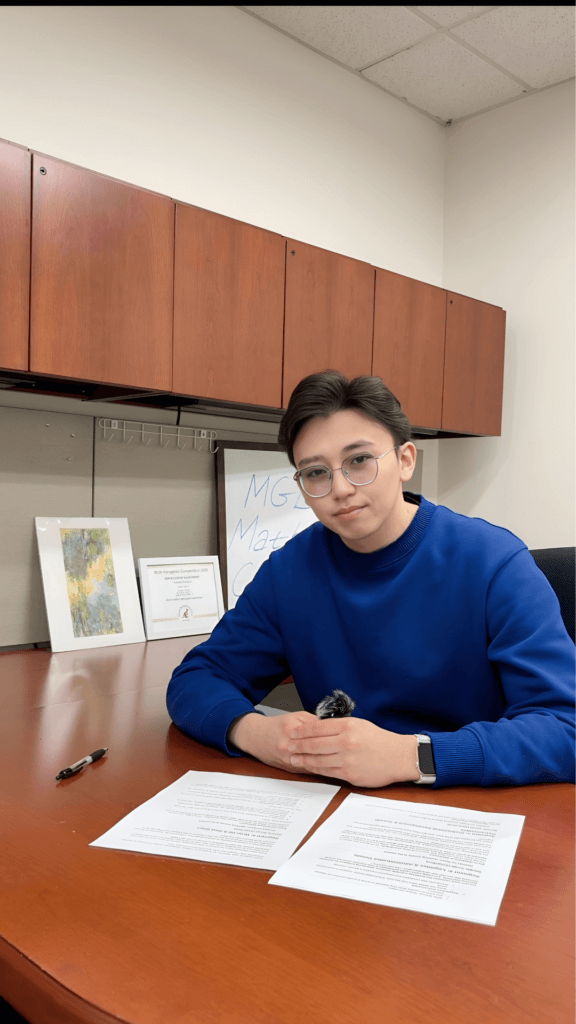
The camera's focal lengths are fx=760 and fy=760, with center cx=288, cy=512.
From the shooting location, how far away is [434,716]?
1200 mm

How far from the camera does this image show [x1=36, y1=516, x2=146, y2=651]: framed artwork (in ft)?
6.25

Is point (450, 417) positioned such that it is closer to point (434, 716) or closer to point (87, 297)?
point (87, 297)

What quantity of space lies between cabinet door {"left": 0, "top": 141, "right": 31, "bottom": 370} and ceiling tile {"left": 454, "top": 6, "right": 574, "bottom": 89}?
5.54 ft

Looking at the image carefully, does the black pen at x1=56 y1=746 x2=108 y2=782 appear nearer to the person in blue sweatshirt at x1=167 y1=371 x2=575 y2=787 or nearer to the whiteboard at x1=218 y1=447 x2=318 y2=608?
the person in blue sweatshirt at x1=167 y1=371 x2=575 y2=787

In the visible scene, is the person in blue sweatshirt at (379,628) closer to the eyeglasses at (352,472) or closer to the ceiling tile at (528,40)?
the eyeglasses at (352,472)

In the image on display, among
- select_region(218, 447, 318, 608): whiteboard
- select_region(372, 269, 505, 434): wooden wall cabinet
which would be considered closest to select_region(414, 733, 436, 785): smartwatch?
select_region(218, 447, 318, 608): whiteboard

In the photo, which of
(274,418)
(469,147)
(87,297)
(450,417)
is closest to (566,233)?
(469,147)

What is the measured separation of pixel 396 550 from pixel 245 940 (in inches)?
27.4

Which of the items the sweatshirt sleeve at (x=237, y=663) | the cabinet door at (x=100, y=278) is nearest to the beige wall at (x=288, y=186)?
the cabinet door at (x=100, y=278)

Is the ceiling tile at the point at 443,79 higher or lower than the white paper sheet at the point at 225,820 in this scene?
higher

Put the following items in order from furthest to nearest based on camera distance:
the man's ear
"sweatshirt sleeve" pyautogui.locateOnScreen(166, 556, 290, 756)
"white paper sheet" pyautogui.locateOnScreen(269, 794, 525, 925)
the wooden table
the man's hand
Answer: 1. the man's ear
2. "sweatshirt sleeve" pyautogui.locateOnScreen(166, 556, 290, 756)
3. the man's hand
4. "white paper sheet" pyautogui.locateOnScreen(269, 794, 525, 925)
5. the wooden table

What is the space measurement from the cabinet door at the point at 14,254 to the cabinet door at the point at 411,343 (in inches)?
43.9

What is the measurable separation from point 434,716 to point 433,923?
1.85 ft

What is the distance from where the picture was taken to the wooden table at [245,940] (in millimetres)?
545
